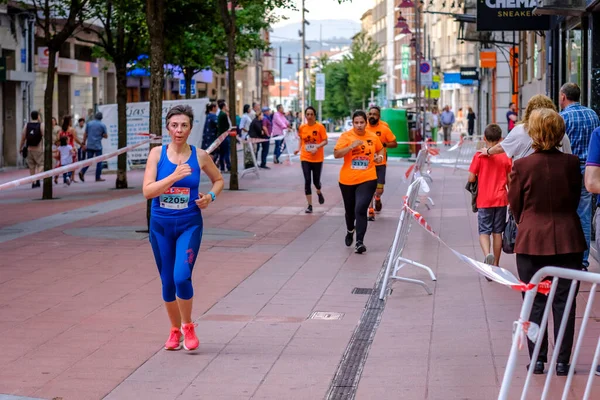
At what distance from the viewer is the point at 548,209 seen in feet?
22.3

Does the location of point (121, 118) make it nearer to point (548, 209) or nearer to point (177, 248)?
point (177, 248)

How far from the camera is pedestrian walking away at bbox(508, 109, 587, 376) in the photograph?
6.75 metres

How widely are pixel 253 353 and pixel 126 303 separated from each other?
2346mm

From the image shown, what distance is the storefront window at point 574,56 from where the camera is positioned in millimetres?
16266

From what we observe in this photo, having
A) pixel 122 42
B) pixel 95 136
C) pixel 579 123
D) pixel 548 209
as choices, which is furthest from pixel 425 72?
pixel 548 209

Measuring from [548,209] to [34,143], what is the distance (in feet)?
64.3

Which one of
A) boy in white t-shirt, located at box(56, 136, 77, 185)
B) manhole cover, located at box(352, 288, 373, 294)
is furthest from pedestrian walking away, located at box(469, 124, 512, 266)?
boy in white t-shirt, located at box(56, 136, 77, 185)

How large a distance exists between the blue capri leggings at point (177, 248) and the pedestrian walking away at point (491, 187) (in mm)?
4148

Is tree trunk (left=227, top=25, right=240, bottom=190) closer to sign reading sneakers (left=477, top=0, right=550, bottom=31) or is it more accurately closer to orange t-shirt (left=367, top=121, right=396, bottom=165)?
orange t-shirt (left=367, top=121, right=396, bottom=165)

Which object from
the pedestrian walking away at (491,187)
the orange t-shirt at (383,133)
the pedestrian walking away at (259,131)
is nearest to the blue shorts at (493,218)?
the pedestrian walking away at (491,187)

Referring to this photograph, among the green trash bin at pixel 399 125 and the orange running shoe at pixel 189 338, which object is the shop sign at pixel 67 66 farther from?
the orange running shoe at pixel 189 338

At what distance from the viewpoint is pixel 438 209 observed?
1962cm

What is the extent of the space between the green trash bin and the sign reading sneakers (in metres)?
19.5

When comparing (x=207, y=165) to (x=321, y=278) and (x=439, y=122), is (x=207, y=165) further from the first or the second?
(x=439, y=122)
